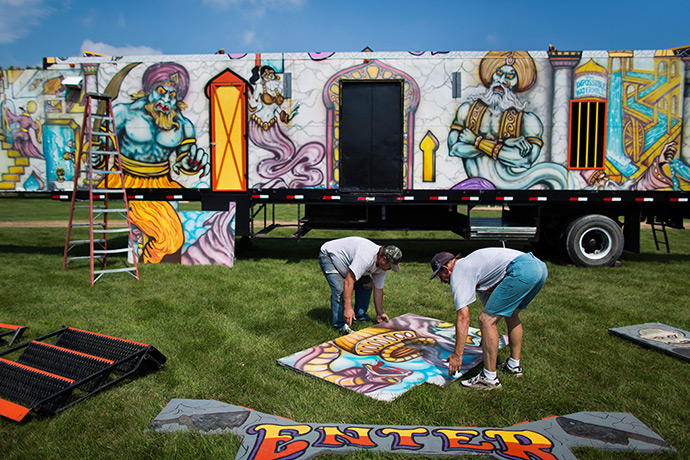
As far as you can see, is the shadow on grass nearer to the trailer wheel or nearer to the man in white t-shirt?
the man in white t-shirt

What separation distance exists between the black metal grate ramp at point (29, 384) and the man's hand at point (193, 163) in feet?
19.1

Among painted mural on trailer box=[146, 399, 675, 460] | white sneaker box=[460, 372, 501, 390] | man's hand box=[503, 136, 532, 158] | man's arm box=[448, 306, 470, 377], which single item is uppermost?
man's hand box=[503, 136, 532, 158]

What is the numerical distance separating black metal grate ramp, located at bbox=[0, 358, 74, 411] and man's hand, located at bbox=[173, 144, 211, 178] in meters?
5.81

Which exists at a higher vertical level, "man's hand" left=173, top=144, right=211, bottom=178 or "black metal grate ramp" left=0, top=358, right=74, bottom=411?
"man's hand" left=173, top=144, right=211, bottom=178

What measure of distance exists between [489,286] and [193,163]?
704 cm

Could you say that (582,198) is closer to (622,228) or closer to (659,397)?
(622,228)

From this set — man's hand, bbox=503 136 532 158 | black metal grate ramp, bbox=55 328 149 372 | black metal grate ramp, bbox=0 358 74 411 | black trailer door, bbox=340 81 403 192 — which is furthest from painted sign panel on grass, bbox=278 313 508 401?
man's hand, bbox=503 136 532 158

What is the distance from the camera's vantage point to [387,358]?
472 cm

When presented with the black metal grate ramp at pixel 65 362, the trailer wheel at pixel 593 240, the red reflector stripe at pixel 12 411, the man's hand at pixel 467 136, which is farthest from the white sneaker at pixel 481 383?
the trailer wheel at pixel 593 240

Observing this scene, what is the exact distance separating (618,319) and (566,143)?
4.10m

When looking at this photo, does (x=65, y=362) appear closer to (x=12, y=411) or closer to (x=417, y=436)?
(x=12, y=411)

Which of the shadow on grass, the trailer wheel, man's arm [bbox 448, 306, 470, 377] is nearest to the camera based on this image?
man's arm [bbox 448, 306, 470, 377]

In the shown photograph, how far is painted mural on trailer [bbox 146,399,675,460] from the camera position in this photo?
9.96 ft

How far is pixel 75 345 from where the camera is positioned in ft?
15.3
